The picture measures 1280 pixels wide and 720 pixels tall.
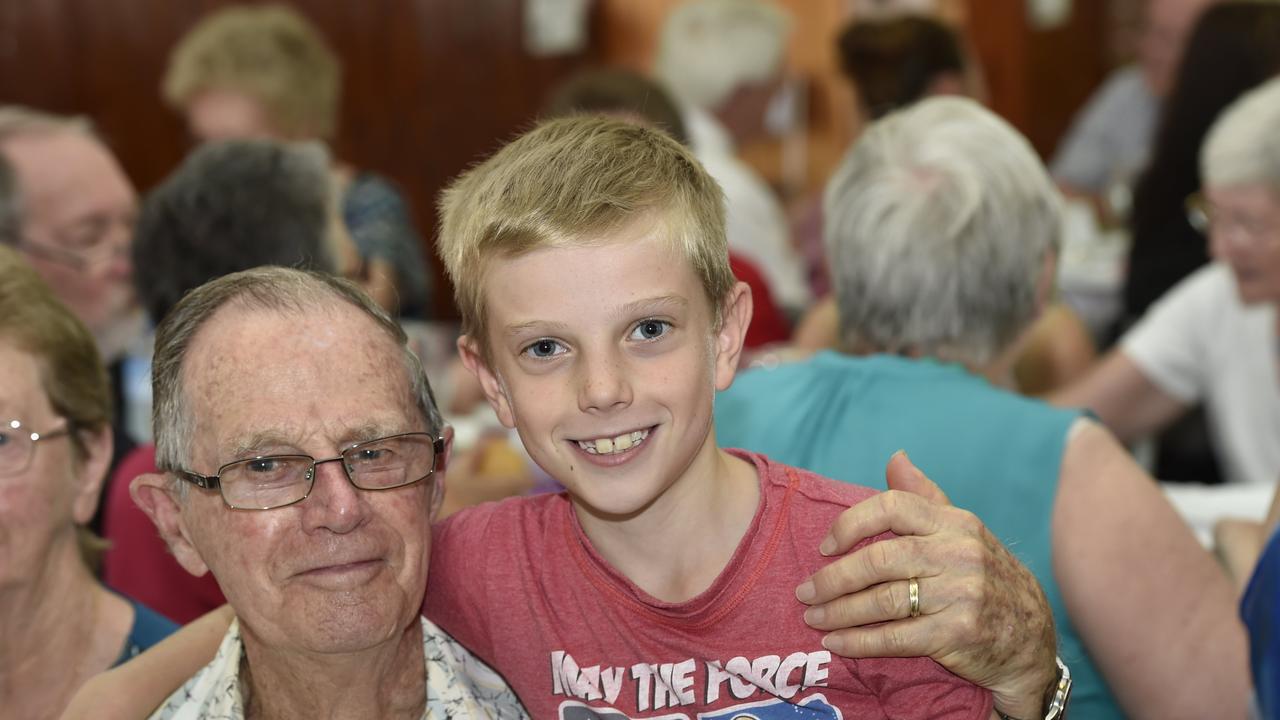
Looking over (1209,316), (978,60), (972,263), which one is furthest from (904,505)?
(978,60)

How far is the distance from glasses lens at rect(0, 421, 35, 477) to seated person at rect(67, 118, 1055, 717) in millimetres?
270

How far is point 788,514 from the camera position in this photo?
169 cm

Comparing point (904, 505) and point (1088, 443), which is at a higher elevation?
point (904, 505)

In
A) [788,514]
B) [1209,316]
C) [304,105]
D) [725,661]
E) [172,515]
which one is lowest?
[1209,316]

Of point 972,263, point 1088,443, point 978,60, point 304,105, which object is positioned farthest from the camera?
point 978,60

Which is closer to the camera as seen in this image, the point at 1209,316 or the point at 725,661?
the point at 725,661

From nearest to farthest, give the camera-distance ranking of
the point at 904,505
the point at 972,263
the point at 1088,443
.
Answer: the point at 904,505 < the point at 1088,443 < the point at 972,263

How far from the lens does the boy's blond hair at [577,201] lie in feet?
5.08

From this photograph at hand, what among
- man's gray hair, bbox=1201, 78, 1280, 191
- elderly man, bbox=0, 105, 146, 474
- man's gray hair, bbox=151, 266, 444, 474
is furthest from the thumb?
elderly man, bbox=0, 105, 146, 474

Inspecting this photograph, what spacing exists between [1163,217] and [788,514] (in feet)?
11.5

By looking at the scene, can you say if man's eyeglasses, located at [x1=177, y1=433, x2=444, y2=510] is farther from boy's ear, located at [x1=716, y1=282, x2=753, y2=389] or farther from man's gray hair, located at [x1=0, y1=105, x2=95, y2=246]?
man's gray hair, located at [x1=0, y1=105, x2=95, y2=246]

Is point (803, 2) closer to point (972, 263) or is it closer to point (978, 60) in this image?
point (978, 60)

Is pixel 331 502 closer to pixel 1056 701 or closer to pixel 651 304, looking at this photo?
pixel 651 304

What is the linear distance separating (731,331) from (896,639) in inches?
16.1
